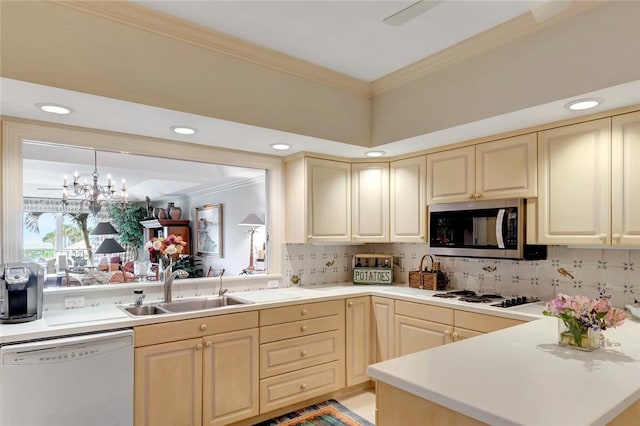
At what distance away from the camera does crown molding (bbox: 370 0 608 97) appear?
84.4 inches

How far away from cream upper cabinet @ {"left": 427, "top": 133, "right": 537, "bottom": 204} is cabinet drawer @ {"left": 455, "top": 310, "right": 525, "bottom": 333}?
86cm

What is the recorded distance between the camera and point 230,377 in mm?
2660

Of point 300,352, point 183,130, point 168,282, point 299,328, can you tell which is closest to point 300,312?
point 299,328

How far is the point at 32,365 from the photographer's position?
1.98 meters

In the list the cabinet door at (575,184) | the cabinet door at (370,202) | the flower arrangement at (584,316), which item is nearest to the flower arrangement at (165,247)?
the cabinet door at (370,202)

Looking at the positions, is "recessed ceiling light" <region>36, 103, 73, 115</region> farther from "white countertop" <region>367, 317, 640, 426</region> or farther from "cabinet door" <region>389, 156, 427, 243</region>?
"cabinet door" <region>389, 156, 427, 243</region>

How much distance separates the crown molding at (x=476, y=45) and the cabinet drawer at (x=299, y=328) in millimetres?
1899

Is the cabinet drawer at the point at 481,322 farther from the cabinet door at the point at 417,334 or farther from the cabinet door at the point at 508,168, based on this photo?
the cabinet door at the point at 508,168

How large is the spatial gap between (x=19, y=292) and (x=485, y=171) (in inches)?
122

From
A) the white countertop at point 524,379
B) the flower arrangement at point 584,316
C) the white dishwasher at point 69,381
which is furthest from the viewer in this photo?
the white dishwasher at point 69,381

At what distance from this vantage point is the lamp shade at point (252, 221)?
3.55m

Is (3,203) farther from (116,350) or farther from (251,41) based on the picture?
(251,41)

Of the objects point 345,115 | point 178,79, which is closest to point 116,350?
point 178,79

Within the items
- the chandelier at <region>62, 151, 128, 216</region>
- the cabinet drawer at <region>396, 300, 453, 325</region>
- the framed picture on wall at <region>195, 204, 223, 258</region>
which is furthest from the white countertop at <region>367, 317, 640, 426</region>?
the chandelier at <region>62, 151, 128, 216</region>
